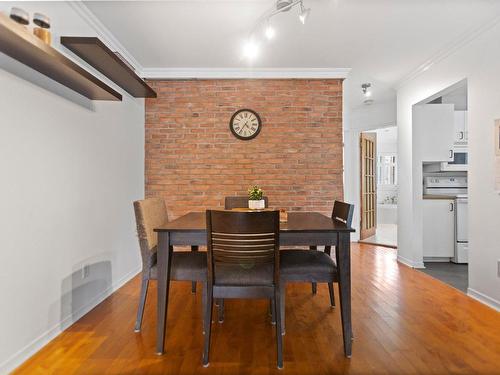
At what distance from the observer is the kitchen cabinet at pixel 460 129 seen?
14.6 ft

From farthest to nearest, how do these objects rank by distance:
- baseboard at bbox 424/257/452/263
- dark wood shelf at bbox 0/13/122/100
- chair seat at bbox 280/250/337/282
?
baseboard at bbox 424/257/452/263
chair seat at bbox 280/250/337/282
dark wood shelf at bbox 0/13/122/100

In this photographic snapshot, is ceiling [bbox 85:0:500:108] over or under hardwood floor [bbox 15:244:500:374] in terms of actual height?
over

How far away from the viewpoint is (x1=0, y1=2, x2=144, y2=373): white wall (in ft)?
5.98

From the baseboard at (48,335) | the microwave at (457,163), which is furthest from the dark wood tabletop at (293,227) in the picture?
the microwave at (457,163)

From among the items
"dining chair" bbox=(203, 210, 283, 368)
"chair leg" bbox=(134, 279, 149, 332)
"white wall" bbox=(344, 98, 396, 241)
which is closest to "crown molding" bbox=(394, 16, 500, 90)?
"white wall" bbox=(344, 98, 396, 241)

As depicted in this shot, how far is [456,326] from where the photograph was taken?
238 cm

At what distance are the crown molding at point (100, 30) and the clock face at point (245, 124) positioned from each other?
1.38 meters

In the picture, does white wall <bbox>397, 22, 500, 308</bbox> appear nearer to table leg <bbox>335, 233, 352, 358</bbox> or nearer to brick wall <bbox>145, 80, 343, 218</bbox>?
brick wall <bbox>145, 80, 343, 218</bbox>

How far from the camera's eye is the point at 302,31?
307cm

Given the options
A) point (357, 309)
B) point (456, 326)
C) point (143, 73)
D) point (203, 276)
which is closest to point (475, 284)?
point (456, 326)

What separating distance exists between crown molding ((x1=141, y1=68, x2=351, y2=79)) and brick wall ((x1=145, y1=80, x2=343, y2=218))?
0.25ft

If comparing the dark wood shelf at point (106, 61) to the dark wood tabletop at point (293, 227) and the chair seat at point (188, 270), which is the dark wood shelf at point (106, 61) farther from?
the chair seat at point (188, 270)

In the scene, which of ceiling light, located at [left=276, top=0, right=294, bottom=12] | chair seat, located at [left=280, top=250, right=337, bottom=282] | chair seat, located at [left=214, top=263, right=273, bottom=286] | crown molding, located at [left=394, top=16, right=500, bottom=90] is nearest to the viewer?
chair seat, located at [left=214, top=263, right=273, bottom=286]

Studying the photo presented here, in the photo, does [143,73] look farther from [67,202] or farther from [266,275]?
[266,275]
